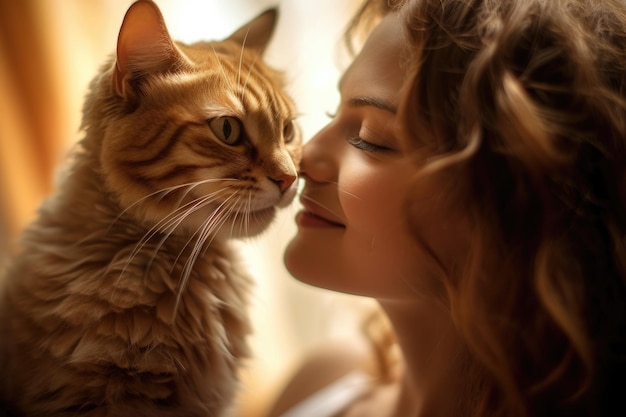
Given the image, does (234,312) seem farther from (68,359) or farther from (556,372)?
(556,372)

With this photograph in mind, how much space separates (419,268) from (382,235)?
8 cm

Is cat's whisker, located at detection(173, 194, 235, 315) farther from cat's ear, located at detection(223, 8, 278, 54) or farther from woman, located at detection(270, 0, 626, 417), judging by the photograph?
cat's ear, located at detection(223, 8, 278, 54)

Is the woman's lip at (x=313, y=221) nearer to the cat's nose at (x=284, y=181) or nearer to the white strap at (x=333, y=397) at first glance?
the cat's nose at (x=284, y=181)

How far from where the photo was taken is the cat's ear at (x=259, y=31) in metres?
1.10

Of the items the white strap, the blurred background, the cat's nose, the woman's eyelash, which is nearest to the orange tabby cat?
the cat's nose

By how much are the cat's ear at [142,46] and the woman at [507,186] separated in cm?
32

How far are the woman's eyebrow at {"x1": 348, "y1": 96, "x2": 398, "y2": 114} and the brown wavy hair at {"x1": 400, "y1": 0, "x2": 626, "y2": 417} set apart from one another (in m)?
0.06

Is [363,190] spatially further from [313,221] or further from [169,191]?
[169,191]

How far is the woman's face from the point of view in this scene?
0.87m

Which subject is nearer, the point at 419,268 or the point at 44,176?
the point at 419,268

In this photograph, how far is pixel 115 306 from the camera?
2.78ft

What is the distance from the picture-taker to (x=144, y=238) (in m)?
0.89

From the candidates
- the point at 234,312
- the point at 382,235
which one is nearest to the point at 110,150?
the point at 234,312

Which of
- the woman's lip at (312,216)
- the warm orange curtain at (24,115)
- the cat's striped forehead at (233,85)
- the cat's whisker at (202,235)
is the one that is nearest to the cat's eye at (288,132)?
the cat's striped forehead at (233,85)
